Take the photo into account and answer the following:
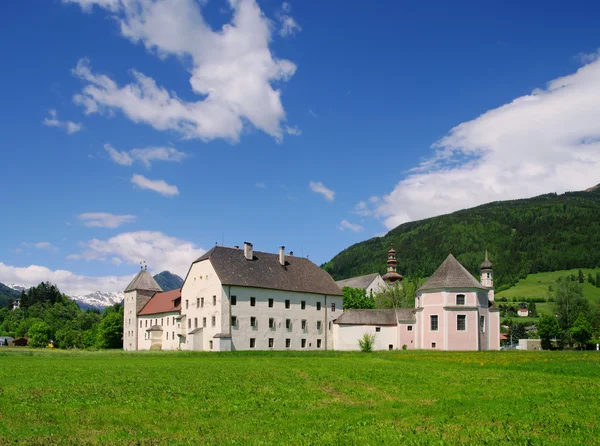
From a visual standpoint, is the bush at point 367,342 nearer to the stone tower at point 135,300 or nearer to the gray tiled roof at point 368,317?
the gray tiled roof at point 368,317

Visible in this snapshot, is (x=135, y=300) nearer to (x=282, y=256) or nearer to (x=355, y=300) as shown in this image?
(x=282, y=256)

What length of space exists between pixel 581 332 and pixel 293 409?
90.6 metres

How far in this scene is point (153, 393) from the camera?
19.5 meters

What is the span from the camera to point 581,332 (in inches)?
3681

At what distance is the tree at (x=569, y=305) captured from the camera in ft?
331

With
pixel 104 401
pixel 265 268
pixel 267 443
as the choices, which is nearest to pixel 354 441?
pixel 267 443

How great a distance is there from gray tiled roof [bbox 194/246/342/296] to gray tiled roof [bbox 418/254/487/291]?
14560 mm

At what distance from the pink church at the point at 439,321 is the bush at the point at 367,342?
1362mm

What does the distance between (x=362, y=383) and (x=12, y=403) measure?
13.6 m

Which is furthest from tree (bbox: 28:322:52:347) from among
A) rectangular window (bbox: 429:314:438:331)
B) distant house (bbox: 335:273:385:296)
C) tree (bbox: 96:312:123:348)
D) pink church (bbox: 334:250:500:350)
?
rectangular window (bbox: 429:314:438:331)

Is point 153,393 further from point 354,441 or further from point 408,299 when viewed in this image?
point 408,299

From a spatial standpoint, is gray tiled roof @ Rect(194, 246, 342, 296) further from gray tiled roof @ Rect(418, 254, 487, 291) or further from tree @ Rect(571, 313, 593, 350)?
tree @ Rect(571, 313, 593, 350)

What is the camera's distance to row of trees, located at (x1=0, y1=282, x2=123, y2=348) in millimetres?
103750

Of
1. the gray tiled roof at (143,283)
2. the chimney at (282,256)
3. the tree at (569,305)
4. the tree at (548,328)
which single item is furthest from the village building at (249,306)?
the tree at (569,305)
